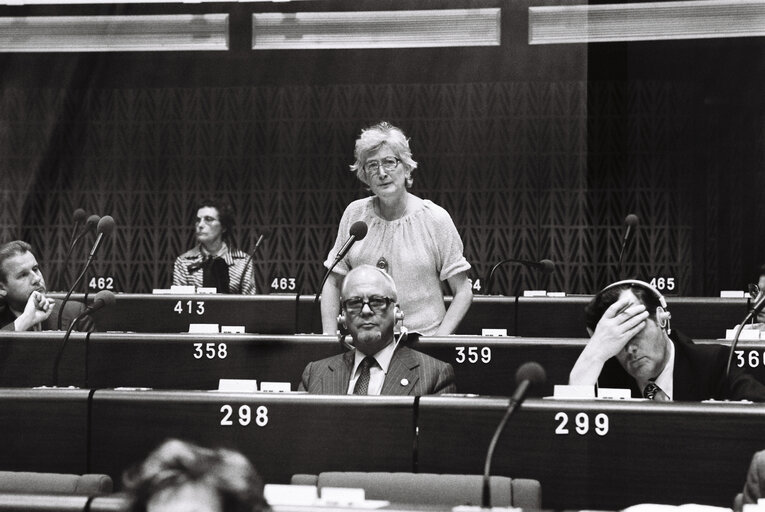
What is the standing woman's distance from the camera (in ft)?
12.8

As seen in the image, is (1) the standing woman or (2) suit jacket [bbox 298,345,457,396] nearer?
(2) suit jacket [bbox 298,345,457,396]

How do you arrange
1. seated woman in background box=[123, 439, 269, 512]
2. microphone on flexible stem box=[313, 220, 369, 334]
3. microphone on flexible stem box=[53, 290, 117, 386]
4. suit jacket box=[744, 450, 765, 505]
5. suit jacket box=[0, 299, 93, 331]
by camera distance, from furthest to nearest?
suit jacket box=[0, 299, 93, 331]
microphone on flexible stem box=[313, 220, 369, 334]
microphone on flexible stem box=[53, 290, 117, 386]
suit jacket box=[744, 450, 765, 505]
seated woman in background box=[123, 439, 269, 512]

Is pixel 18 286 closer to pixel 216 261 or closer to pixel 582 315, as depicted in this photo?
pixel 216 261

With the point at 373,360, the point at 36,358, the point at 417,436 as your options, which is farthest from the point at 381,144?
the point at 417,436

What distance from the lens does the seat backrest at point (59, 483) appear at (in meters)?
1.99

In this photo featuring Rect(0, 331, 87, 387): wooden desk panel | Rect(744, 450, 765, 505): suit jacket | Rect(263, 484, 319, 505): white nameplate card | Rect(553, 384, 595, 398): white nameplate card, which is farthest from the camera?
Rect(0, 331, 87, 387): wooden desk panel

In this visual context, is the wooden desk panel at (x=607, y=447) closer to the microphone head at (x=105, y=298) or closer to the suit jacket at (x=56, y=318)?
the microphone head at (x=105, y=298)

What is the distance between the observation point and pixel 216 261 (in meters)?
6.44

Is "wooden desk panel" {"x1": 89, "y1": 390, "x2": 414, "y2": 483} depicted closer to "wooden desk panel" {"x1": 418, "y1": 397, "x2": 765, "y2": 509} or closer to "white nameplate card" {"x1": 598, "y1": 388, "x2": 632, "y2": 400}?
"wooden desk panel" {"x1": 418, "y1": 397, "x2": 765, "y2": 509}

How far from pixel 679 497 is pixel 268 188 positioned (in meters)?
6.22

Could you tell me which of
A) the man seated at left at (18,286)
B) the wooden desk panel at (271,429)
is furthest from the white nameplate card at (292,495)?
the man seated at left at (18,286)

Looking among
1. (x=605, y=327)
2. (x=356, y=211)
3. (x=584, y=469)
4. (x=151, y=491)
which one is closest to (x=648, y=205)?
(x=356, y=211)

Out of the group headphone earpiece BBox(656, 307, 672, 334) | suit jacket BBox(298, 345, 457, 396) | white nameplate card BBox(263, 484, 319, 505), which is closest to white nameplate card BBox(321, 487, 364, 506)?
white nameplate card BBox(263, 484, 319, 505)

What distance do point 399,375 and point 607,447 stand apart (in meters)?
0.90
